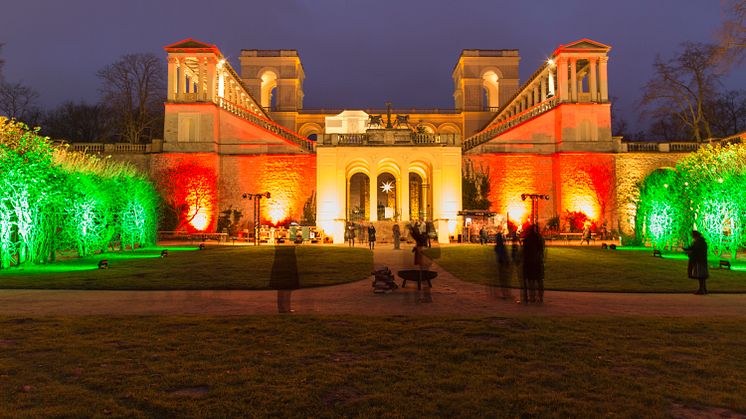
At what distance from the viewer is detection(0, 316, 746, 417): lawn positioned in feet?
14.3

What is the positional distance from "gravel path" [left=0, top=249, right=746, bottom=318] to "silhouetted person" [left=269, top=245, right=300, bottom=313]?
3.2 inches

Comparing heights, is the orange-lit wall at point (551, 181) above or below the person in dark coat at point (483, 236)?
above

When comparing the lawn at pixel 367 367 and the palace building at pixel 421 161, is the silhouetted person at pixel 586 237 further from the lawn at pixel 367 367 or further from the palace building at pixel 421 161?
the lawn at pixel 367 367

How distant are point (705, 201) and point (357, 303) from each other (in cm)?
2112

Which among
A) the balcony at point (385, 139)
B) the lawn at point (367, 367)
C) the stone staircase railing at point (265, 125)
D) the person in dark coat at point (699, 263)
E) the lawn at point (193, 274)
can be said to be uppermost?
the stone staircase railing at point (265, 125)

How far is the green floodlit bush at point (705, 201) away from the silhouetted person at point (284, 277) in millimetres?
20650

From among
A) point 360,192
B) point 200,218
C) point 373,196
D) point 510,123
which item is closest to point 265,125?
point 200,218

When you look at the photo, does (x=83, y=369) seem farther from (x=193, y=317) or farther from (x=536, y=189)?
(x=536, y=189)

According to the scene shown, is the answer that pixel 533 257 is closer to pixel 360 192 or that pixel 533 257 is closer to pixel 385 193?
pixel 385 193

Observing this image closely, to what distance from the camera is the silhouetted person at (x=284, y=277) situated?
10887 millimetres

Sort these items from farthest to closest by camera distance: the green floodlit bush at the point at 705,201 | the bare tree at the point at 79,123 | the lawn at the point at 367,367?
the bare tree at the point at 79,123, the green floodlit bush at the point at 705,201, the lawn at the point at 367,367

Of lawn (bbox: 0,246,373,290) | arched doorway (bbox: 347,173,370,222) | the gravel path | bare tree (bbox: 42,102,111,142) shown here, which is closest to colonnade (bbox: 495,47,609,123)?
arched doorway (bbox: 347,173,370,222)

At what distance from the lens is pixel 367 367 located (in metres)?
5.51

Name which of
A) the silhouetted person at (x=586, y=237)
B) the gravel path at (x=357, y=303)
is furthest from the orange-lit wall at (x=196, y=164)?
the silhouetted person at (x=586, y=237)
